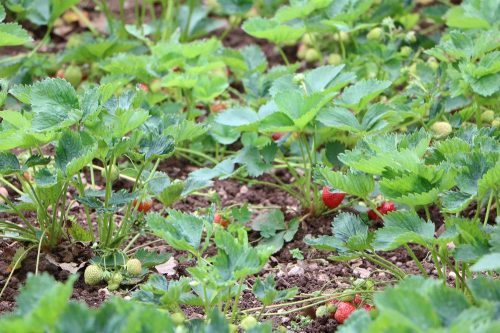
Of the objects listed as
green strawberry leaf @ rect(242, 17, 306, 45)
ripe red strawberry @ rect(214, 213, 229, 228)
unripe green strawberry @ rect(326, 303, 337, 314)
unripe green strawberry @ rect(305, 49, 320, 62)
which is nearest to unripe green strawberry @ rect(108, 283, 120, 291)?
ripe red strawberry @ rect(214, 213, 229, 228)

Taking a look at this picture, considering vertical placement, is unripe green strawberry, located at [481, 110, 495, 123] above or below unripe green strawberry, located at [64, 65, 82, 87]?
above

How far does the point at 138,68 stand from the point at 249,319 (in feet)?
4.08

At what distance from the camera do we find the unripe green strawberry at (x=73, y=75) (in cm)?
312

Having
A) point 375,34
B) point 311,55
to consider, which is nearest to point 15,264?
point 375,34

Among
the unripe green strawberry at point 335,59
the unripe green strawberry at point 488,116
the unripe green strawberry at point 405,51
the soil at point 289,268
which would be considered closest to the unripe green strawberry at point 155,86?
the soil at point 289,268

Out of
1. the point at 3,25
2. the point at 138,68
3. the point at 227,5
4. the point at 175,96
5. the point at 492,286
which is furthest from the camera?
the point at 227,5

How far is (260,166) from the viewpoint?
7.66ft

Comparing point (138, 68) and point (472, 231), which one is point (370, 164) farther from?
point (138, 68)

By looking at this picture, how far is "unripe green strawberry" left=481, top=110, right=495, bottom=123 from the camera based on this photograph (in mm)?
2453

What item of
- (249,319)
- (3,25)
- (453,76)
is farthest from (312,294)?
(3,25)

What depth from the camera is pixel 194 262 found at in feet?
7.37

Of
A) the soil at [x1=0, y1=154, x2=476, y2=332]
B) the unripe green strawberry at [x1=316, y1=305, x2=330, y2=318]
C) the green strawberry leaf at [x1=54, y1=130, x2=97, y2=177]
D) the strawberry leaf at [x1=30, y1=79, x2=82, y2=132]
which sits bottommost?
the soil at [x1=0, y1=154, x2=476, y2=332]

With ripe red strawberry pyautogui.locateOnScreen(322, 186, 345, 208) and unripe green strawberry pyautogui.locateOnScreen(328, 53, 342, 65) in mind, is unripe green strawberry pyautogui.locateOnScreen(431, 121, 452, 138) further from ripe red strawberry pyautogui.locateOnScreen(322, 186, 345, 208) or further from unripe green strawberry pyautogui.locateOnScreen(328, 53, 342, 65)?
unripe green strawberry pyautogui.locateOnScreen(328, 53, 342, 65)

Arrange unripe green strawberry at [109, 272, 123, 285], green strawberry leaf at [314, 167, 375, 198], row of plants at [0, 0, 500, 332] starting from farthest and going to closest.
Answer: unripe green strawberry at [109, 272, 123, 285] < green strawberry leaf at [314, 167, 375, 198] < row of plants at [0, 0, 500, 332]
